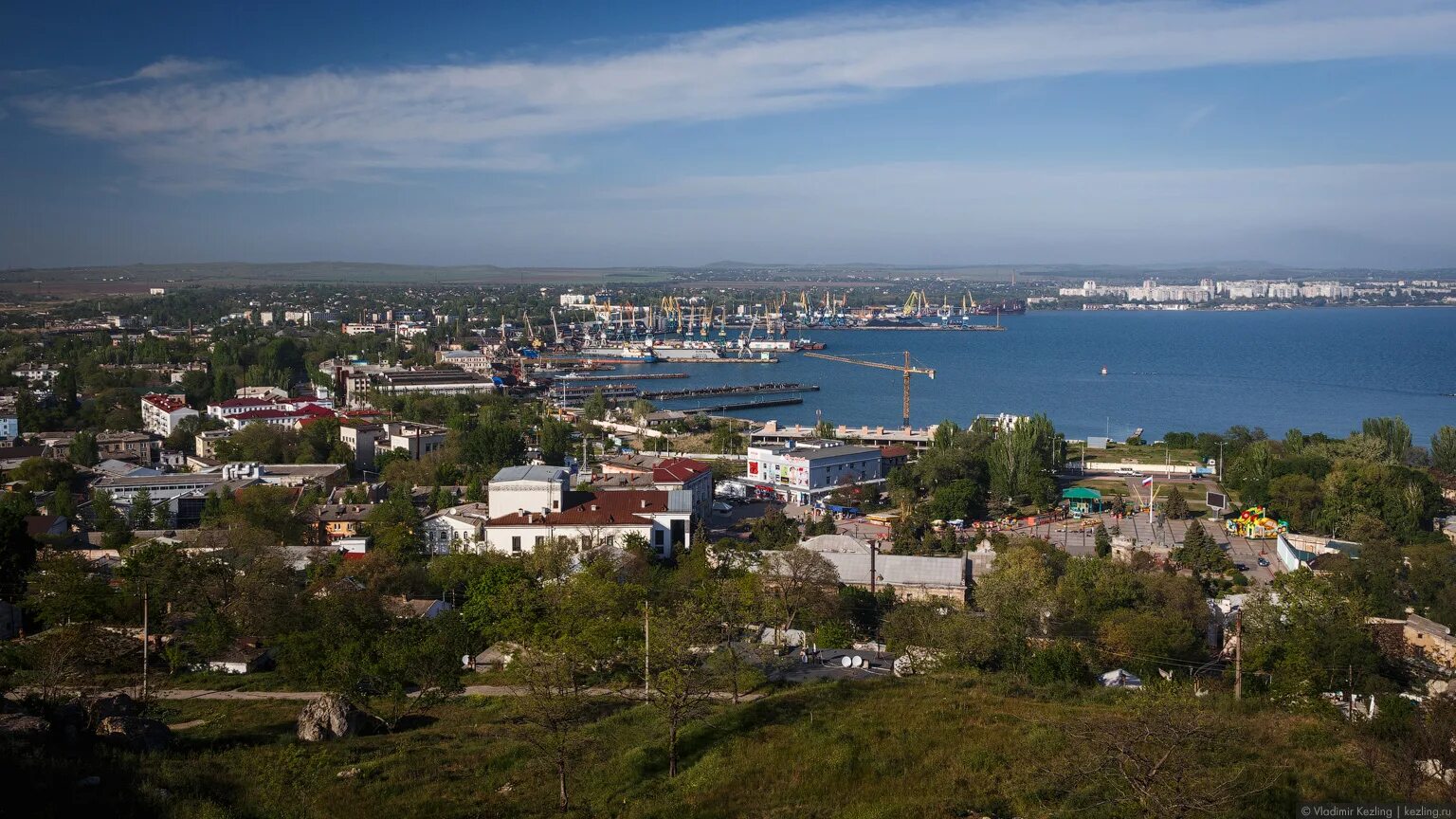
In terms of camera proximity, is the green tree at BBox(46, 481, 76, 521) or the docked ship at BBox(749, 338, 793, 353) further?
the docked ship at BBox(749, 338, 793, 353)

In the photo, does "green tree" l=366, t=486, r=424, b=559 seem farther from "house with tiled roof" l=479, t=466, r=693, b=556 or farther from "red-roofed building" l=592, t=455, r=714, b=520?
"red-roofed building" l=592, t=455, r=714, b=520

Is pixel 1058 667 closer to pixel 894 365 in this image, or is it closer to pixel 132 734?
pixel 132 734

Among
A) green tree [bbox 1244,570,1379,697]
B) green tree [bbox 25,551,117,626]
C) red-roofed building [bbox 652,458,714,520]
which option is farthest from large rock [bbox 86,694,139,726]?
red-roofed building [bbox 652,458,714,520]

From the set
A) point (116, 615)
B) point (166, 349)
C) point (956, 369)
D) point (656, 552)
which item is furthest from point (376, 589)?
point (956, 369)

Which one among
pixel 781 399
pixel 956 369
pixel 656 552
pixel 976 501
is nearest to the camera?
pixel 656 552

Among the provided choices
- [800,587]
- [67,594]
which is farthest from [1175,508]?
[67,594]

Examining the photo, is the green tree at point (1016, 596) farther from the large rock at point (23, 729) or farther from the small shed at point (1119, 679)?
the large rock at point (23, 729)

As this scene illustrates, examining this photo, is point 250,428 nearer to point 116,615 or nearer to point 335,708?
point 116,615
